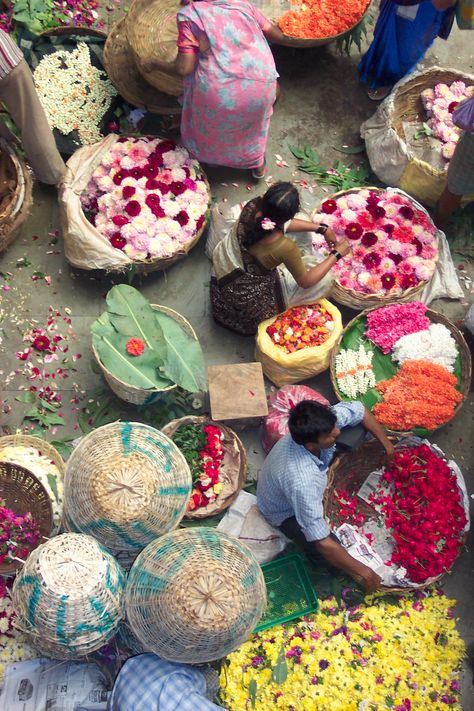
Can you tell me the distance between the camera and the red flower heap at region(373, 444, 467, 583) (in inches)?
148

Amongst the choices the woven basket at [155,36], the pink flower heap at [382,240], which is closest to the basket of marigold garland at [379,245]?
the pink flower heap at [382,240]

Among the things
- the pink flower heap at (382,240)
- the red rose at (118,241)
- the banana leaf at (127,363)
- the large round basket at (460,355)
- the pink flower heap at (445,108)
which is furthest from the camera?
the pink flower heap at (445,108)

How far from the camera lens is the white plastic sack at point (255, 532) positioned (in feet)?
12.6

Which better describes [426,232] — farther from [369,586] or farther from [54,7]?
[54,7]

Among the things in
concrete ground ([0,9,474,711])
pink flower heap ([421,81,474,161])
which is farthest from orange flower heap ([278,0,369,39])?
pink flower heap ([421,81,474,161])

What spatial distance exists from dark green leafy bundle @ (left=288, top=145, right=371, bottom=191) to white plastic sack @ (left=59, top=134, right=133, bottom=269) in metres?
1.41

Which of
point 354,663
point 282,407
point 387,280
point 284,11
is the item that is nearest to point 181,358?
point 282,407

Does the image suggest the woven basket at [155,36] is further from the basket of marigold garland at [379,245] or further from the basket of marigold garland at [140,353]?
the basket of marigold garland at [140,353]

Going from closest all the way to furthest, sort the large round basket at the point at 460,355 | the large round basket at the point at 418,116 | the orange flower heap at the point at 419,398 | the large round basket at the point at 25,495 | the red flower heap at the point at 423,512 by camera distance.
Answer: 1. the large round basket at the point at 25,495
2. the red flower heap at the point at 423,512
3. the orange flower heap at the point at 419,398
4. the large round basket at the point at 460,355
5. the large round basket at the point at 418,116

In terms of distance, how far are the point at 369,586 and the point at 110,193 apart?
2.69 m

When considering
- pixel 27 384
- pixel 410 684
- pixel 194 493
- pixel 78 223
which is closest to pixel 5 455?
pixel 27 384

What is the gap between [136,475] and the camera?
118 inches

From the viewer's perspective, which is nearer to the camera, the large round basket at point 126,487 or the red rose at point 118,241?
the large round basket at point 126,487

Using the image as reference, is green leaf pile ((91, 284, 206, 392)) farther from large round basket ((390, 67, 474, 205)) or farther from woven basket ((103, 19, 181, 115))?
large round basket ((390, 67, 474, 205))
